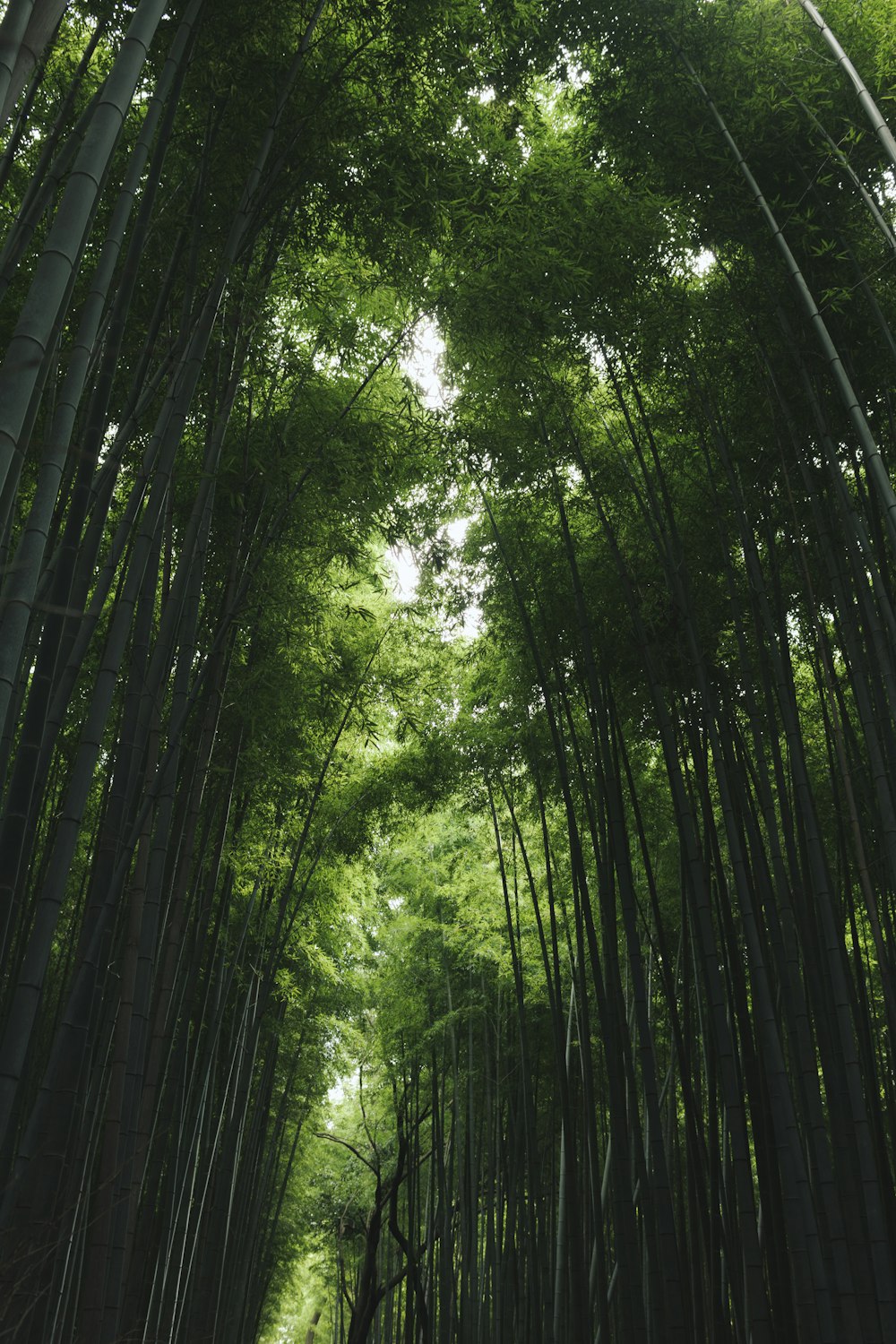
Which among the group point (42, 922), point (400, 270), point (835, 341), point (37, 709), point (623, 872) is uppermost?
point (400, 270)

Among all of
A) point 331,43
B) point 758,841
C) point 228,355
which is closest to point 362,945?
point 758,841

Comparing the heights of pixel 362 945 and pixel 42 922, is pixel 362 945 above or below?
above

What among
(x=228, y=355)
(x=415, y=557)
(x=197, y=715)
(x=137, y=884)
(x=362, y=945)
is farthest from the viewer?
(x=362, y=945)

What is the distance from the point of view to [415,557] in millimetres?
5441

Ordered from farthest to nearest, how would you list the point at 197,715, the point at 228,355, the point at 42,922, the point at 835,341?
the point at 197,715 < the point at 835,341 < the point at 228,355 < the point at 42,922

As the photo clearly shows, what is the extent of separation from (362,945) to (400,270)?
6059 mm

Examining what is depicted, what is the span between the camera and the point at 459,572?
5715 millimetres

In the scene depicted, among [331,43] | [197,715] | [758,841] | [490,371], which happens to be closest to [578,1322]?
[758,841]

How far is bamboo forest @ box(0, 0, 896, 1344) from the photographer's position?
7.32 ft

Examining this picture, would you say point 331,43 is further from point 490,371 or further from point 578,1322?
point 578,1322

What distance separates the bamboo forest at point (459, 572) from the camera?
2230 mm

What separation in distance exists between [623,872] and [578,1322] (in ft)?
5.04

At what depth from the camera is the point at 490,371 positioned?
4.48 m

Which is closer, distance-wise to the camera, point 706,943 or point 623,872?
point 706,943
